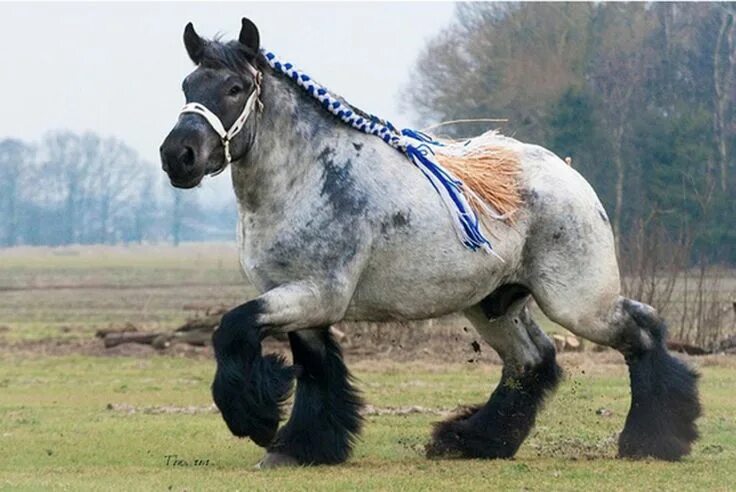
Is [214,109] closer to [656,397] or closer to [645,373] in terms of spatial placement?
[645,373]

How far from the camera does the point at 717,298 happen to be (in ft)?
79.7

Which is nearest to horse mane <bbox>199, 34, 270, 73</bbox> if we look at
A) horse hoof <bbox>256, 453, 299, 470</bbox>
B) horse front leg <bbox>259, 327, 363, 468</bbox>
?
horse front leg <bbox>259, 327, 363, 468</bbox>

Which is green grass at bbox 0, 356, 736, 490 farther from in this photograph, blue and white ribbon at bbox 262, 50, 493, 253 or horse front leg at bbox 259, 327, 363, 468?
blue and white ribbon at bbox 262, 50, 493, 253

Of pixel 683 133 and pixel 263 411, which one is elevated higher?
pixel 683 133

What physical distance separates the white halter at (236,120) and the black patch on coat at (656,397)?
3.21 metres

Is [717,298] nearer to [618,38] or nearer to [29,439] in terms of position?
[29,439]

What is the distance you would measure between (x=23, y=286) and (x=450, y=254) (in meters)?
49.0

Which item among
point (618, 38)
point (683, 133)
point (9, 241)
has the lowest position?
point (9, 241)

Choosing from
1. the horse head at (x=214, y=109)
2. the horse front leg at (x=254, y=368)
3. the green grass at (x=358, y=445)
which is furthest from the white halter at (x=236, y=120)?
the green grass at (x=358, y=445)

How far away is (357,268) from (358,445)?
2419 millimetres

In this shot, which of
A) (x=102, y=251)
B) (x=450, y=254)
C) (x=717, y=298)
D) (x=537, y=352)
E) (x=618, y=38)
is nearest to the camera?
(x=450, y=254)

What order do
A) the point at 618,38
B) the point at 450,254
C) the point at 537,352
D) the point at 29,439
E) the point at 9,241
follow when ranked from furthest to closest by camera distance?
the point at 9,241, the point at 618,38, the point at 29,439, the point at 537,352, the point at 450,254

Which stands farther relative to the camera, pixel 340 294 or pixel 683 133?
pixel 683 133

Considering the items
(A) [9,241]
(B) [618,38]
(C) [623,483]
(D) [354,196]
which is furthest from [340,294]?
(A) [9,241]
